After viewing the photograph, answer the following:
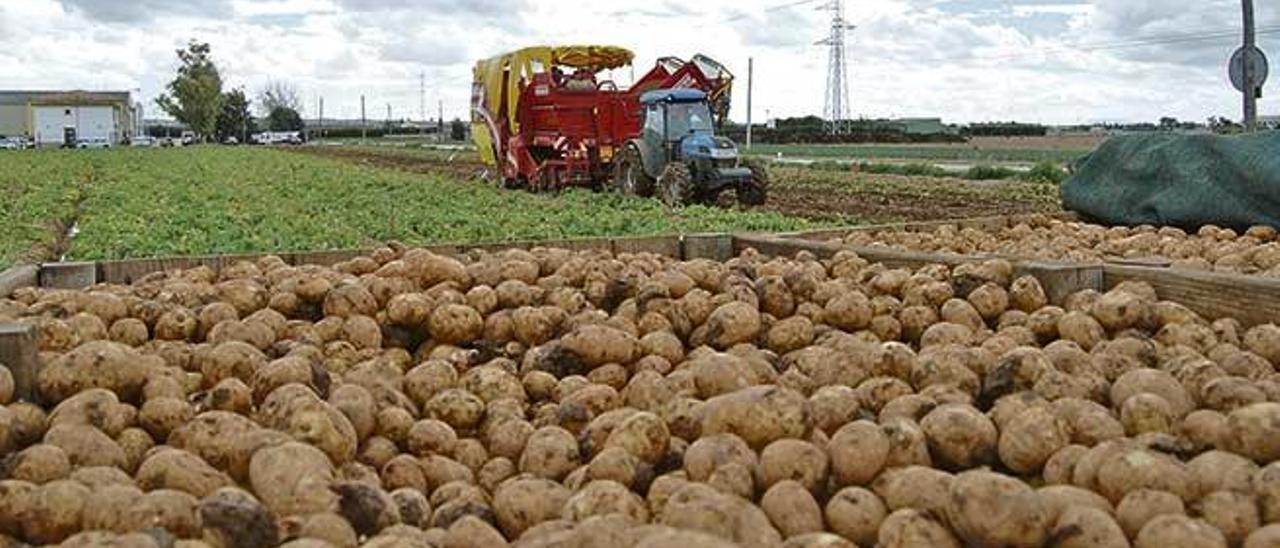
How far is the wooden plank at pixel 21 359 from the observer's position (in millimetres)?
3758

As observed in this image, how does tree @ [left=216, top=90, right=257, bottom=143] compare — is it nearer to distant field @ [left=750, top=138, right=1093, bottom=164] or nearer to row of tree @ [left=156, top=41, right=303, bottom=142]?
Result: row of tree @ [left=156, top=41, right=303, bottom=142]

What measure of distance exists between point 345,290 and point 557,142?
57.0 feet

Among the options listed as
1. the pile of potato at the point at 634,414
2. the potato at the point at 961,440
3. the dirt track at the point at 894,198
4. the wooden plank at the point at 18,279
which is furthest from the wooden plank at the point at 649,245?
the dirt track at the point at 894,198

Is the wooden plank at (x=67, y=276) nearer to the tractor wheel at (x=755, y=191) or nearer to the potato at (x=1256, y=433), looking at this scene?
the potato at (x=1256, y=433)

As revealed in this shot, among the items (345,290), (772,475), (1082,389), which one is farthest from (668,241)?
A: (772,475)

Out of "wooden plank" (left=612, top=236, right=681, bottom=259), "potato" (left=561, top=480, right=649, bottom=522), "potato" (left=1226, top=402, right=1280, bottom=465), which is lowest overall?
"potato" (left=561, top=480, right=649, bottom=522)

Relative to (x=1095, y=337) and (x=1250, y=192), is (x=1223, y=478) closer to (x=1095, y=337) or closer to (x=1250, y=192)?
(x=1095, y=337)

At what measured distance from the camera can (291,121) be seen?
5684 inches

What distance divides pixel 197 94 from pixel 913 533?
398 ft

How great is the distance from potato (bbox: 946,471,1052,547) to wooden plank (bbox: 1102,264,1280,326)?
8.69 ft

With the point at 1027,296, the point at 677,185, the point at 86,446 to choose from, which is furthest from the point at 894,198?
the point at 86,446

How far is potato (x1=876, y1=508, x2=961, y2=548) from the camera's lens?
2607 millimetres

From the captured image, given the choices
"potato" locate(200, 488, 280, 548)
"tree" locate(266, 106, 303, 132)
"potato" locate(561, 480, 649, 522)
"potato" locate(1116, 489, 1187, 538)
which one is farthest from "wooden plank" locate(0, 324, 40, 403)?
"tree" locate(266, 106, 303, 132)

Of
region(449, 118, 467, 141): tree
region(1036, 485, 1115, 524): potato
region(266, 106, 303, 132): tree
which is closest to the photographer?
region(1036, 485, 1115, 524): potato
